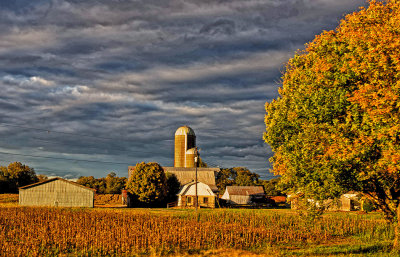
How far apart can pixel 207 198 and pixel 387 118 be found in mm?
61175

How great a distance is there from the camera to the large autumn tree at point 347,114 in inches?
762

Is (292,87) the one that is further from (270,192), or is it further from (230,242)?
(270,192)

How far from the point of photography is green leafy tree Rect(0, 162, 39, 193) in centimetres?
10051

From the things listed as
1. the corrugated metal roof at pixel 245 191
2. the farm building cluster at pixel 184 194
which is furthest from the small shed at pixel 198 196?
the corrugated metal roof at pixel 245 191

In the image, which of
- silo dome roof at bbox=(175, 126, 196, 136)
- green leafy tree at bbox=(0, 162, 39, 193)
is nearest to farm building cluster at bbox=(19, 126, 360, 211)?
silo dome roof at bbox=(175, 126, 196, 136)

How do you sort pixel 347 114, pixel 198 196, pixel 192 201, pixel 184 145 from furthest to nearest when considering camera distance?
pixel 184 145
pixel 198 196
pixel 192 201
pixel 347 114

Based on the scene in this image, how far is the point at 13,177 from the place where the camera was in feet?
333

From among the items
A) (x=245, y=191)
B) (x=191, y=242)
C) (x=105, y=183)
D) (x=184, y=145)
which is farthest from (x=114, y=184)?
(x=191, y=242)

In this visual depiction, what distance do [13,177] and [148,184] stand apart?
159ft

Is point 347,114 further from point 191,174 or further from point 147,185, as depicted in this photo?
point 191,174

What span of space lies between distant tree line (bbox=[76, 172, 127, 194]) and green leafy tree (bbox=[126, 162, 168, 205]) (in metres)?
43.8

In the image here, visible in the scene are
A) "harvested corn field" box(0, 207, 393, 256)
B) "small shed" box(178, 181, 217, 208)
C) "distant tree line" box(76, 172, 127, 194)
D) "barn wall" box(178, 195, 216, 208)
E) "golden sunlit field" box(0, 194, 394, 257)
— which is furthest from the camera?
"distant tree line" box(76, 172, 127, 194)

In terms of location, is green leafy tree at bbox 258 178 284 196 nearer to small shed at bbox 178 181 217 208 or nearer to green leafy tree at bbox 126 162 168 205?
small shed at bbox 178 181 217 208

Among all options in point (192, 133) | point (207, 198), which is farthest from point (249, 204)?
point (192, 133)
